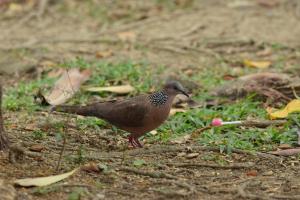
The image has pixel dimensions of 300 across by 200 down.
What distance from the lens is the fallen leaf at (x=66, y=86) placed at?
7895 millimetres

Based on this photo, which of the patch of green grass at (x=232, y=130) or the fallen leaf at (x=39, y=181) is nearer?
the fallen leaf at (x=39, y=181)

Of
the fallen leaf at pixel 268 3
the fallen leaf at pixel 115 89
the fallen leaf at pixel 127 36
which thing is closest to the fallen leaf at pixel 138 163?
the fallen leaf at pixel 115 89

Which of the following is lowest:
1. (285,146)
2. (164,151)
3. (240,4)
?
(285,146)

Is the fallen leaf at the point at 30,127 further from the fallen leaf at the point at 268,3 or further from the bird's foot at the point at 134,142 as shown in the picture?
the fallen leaf at the point at 268,3

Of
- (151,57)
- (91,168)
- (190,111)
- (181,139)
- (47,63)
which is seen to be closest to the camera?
(91,168)

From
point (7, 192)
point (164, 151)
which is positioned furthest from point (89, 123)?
point (7, 192)

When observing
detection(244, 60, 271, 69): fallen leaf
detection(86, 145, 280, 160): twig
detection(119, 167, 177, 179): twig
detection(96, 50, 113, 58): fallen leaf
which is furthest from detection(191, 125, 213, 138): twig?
detection(96, 50, 113, 58): fallen leaf

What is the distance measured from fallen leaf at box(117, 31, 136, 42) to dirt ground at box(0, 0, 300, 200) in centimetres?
3

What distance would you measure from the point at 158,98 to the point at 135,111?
226 millimetres

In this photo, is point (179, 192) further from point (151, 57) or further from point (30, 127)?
point (151, 57)

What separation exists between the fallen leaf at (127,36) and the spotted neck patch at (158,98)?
191 inches

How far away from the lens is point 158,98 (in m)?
6.39

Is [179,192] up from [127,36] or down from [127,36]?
down

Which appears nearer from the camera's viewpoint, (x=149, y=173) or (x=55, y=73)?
(x=149, y=173)
